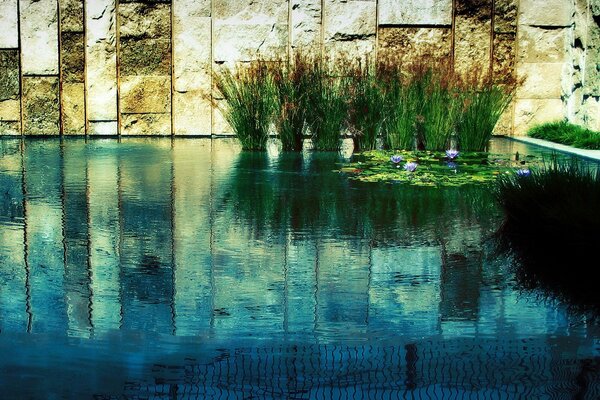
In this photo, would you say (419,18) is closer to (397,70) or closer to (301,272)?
(397,70)

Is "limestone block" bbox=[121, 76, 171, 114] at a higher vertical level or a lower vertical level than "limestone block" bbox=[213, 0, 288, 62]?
lower

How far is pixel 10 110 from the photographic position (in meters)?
11.2

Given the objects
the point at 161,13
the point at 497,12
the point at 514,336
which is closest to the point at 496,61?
the point at 497,12

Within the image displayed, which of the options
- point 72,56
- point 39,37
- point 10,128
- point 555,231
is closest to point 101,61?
point 72,56

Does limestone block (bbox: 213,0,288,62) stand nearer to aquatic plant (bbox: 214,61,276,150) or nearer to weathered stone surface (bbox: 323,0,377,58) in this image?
weathered stone surface (bbox: 323,0,377,58)

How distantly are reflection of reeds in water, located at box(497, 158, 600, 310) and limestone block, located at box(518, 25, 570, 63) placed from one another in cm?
624

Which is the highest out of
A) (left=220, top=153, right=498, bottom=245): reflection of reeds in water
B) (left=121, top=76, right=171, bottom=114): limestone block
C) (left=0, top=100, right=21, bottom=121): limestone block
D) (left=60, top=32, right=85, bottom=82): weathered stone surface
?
(left=60, top=32, right=85, bottom=82): weathered stone surface

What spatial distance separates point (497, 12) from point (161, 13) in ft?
12.1

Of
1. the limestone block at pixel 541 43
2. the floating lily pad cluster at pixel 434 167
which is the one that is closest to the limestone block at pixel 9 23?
the floating lily pad cluster at pixel 434 167

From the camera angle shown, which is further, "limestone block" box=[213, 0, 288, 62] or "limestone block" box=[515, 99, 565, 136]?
"limestone block" box=[515, 99, 565, 136]

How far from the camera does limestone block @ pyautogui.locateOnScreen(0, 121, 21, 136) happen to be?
11.2 m

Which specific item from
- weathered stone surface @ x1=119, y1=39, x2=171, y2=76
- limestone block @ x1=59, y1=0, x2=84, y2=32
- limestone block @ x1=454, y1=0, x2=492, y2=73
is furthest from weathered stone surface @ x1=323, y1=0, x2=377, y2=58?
limestone block @ x1=59, y1=0, x2=84, y2=32

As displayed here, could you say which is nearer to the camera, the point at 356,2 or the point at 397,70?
the point at 397,70

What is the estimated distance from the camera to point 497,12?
1098 centimetres
